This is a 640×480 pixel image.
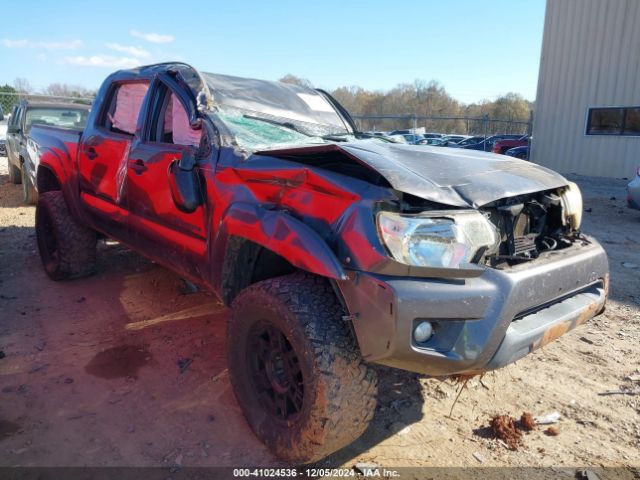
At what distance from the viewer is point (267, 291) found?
234 cm

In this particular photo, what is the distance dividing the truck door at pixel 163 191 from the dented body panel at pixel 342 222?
0.04ft

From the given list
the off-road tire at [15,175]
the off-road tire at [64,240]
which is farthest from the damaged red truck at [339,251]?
the off-road tire at [15,175]

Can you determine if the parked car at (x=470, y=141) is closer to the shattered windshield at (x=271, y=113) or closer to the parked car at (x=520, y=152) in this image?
the parked car at (x=520, y=152)

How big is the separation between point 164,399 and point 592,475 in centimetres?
228

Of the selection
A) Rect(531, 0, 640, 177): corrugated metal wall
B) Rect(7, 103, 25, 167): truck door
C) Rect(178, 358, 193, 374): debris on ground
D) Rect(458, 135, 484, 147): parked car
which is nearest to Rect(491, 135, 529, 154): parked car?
Rect(531, 0, 640, 177): corrugated metal wall

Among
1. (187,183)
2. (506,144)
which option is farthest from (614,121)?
(187,183)

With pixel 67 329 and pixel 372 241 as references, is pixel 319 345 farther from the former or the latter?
pixel 67 329

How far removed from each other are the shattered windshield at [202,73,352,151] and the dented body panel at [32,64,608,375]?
2cm

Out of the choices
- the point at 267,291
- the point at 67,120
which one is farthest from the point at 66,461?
the point at 67,120

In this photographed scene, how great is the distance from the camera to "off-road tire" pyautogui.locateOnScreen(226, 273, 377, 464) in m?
2.11

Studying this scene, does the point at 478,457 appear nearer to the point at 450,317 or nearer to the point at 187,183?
the point at 450,317

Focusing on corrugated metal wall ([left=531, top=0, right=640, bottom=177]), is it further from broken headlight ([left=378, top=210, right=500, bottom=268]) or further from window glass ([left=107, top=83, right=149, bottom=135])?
broken headlight ([left=378, top=210, right=500, bottom=268])

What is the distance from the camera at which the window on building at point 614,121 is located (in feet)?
46.0

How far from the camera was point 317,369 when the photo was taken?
209cm
